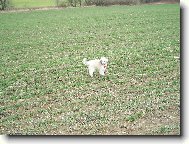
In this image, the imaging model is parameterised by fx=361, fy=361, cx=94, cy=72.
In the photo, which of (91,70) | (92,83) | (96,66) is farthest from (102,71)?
(92,83)

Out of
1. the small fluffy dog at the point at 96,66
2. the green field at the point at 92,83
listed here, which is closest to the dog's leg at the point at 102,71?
the small fluffy dog at the point at 96,66

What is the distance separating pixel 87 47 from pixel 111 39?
226cm

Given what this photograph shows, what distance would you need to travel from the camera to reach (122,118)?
8562 mm

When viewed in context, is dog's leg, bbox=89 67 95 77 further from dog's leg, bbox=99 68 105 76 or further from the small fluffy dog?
dog's leg, bbox=99 68 105 76

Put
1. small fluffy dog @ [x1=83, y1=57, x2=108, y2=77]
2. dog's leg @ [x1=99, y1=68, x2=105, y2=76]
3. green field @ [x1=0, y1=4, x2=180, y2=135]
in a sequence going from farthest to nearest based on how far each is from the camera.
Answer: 1. dog's leg @ [x1=99, y1=68, x2=105, y2=76]
2. small fluffy dog @ [x1=83, y1=57, x2=108, y2=77]
3. green field @ [x1=0, y1=4, x2=180, y2=135]

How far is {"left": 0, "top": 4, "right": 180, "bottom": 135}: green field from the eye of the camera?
→ 8453 mm

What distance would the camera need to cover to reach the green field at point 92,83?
8.45 metres

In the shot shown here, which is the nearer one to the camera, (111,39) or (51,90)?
(51,90)

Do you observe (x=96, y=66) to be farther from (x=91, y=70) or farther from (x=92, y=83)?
(x=92, y=83)

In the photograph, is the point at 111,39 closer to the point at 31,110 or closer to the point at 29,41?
the point at 29,41

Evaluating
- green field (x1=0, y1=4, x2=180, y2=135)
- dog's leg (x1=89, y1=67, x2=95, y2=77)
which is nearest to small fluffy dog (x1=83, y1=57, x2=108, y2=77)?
dog's leg (x1=89, y1=67, x2=95, y2=77)

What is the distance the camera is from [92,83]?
11.0m

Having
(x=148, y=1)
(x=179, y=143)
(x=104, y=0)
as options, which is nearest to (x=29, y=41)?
(x=148, y=1)

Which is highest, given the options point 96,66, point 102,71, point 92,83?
point 96,66
